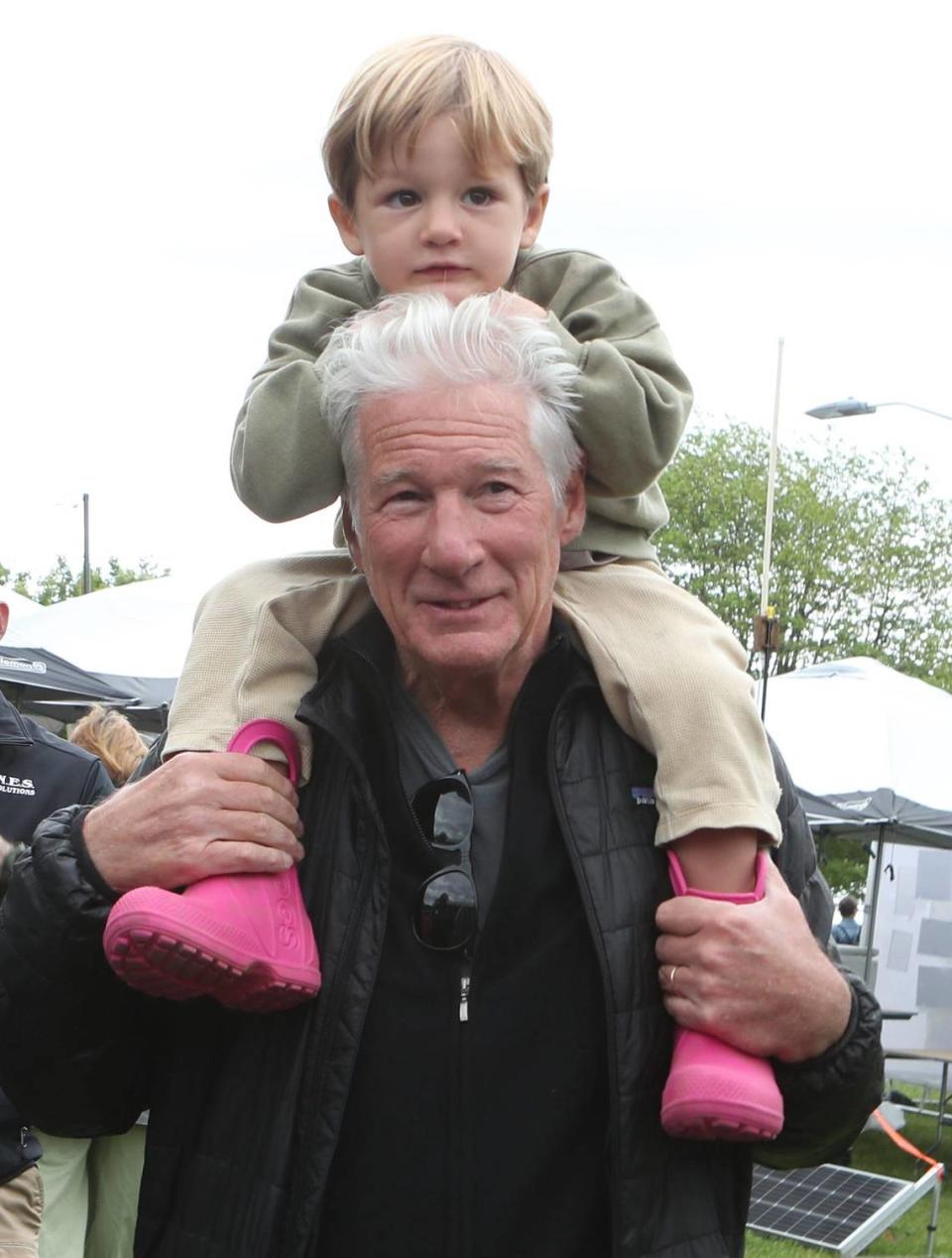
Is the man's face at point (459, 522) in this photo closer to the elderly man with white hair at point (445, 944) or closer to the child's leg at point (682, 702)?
the elderly man with white hair at point (445, 944)

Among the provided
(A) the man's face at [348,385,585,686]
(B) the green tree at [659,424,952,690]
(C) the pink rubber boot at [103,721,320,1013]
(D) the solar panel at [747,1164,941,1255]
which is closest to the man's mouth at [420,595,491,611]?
(A) the man's face at [348,385,585,686]

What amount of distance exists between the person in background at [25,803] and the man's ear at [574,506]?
2124mm

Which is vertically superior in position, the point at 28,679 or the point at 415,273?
the point at 415,273

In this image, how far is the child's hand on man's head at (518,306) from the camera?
245 cm

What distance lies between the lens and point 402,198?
2.66m

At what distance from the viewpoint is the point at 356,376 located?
A: 7.91 ft

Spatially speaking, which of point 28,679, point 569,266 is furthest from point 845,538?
point 569,266

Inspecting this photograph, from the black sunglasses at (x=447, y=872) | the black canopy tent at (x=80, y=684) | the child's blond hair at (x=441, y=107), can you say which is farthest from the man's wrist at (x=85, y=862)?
the black canopy tent at (x=80, y=684)

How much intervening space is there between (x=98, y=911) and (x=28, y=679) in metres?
9.66

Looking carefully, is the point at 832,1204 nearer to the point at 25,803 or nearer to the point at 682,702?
the point at 25,803

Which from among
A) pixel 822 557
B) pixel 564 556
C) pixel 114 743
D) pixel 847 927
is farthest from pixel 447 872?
pixel 822 557

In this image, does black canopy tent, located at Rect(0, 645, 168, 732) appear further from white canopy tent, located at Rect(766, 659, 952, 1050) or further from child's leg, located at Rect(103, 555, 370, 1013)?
child's leg, located at Rect(103, 555, 370, 1013)

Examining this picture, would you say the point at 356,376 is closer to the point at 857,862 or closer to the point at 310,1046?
the point at 310,1046

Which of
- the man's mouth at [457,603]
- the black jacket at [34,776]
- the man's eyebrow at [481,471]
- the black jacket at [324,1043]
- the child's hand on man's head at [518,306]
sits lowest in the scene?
the black jacket at [34,776]
